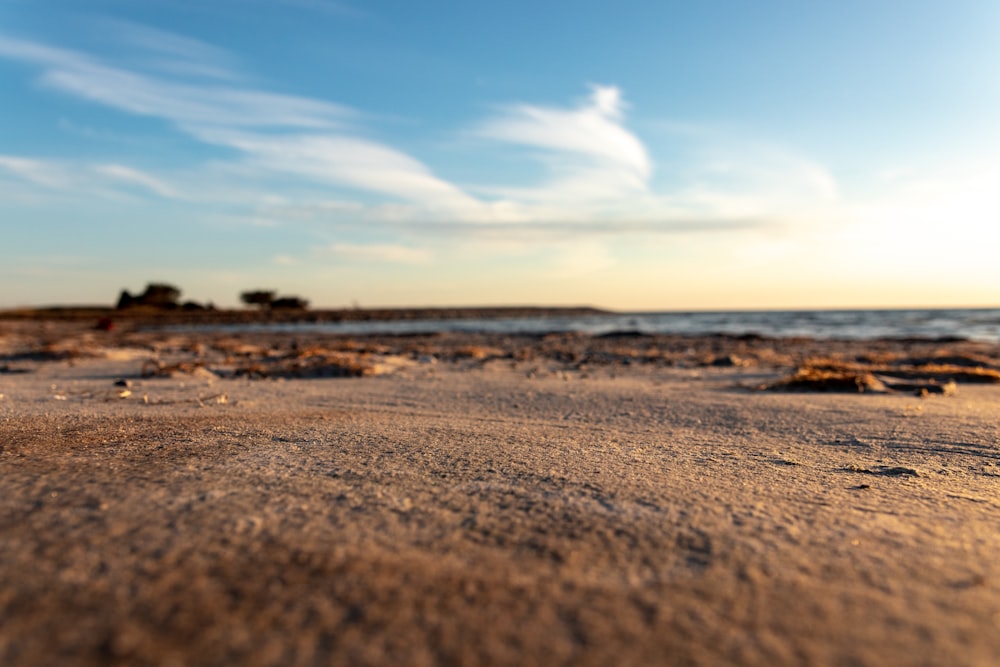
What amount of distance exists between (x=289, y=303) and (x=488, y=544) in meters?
65.5

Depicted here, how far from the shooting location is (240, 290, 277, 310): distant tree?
209 feet

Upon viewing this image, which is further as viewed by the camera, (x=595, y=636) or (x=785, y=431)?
(x=785, y=431)

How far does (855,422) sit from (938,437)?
62cm

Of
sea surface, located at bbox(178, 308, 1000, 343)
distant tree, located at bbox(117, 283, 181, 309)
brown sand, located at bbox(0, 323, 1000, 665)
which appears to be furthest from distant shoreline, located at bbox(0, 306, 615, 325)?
brown sand, located at bbox(0, 323, 1000, 665)

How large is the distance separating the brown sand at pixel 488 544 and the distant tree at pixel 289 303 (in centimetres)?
6210

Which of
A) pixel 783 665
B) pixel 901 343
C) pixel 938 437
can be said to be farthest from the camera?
pixel 901 343

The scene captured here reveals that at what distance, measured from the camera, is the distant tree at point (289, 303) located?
2495 inches

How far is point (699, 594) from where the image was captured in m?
1.69

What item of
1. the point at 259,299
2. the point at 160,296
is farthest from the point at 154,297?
the point at 259,299

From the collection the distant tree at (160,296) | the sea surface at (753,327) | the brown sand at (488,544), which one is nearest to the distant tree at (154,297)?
the distant tree at (160,296)

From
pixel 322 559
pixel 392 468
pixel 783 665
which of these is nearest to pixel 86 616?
pixel 322 559

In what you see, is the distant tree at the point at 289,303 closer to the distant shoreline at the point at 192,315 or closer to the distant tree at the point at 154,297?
the distant shoreline at the point at 192,315

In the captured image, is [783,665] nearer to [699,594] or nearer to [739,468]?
[699,594]

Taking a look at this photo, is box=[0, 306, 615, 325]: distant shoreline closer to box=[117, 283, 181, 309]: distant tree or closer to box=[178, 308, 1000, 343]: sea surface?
box=[117, 283, 181, 309]: distant tree
